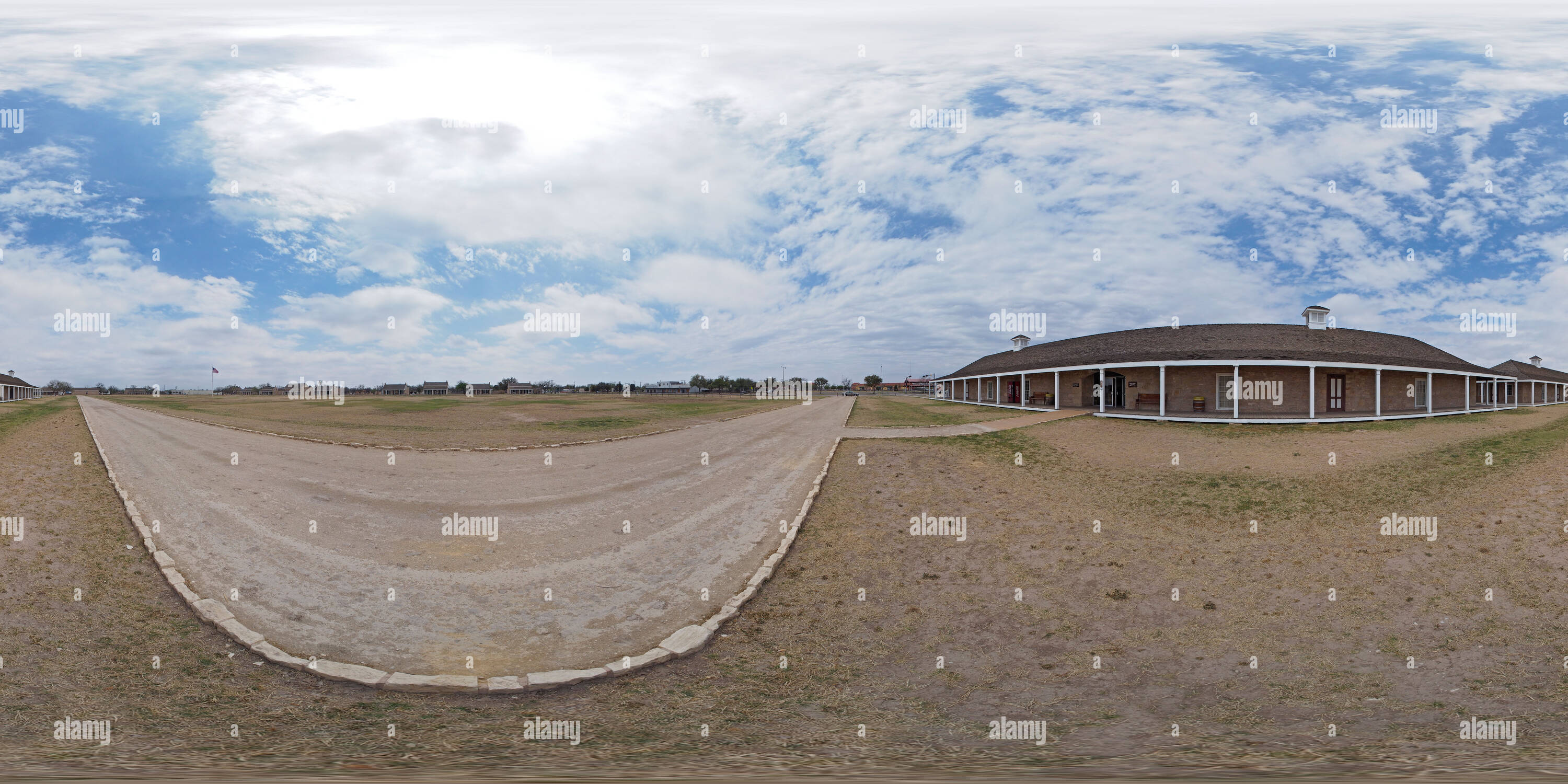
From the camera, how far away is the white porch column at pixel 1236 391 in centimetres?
2378

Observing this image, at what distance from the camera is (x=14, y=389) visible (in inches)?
3942

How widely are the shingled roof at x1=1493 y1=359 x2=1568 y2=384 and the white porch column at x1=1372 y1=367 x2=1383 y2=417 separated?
136 ft

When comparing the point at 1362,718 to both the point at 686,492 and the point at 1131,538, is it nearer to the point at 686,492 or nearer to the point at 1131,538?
the point at 1131,538

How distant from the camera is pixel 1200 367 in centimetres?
2788

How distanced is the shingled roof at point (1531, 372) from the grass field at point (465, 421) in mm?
67213

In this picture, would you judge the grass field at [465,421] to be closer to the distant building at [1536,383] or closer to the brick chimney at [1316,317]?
the brick chimney at [1316,317]

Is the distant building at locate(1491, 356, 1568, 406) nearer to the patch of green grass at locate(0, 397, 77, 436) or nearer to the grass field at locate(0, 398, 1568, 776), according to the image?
the grass field at locate(0, 398, 1568, 776)

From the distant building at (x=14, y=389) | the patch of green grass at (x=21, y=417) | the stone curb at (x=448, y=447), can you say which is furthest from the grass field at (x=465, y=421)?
the distant building at (x=14, y=389)

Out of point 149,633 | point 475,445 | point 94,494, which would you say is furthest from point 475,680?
point 475,445

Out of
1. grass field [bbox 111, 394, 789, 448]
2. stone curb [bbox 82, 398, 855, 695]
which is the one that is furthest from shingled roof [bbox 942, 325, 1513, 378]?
stone curb [bbox 82, 398, 855, 695]

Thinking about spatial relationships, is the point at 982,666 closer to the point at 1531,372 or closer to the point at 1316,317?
the point at 1316,317

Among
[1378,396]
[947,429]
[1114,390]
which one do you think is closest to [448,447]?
[947,429]

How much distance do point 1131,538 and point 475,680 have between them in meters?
9.27

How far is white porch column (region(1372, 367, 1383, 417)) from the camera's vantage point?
25188mm
